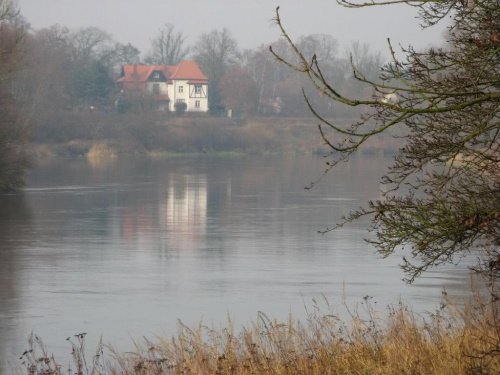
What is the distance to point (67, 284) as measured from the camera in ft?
71.3

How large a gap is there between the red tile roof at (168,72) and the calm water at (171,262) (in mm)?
84385

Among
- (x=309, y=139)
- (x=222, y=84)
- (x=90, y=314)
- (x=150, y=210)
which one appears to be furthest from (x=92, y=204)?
(x=222, y=84)

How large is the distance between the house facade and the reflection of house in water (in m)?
75.9

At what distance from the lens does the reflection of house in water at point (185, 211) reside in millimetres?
31781

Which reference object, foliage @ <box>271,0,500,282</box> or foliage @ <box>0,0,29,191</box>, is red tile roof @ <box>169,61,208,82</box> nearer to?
foliage @ <box>0,0,29,191</box>

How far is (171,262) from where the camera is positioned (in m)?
25.5

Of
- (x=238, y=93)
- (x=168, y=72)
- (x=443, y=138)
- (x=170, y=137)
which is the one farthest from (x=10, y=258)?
(x=168, y=72)

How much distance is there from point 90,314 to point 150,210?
21.8m

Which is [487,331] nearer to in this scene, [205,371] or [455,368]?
[455,368]

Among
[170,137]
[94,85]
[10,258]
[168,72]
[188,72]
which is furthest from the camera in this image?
[168,72]

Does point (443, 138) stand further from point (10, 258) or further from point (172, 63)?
point (172, 63)

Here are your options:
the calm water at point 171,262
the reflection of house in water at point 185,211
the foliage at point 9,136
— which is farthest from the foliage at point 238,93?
the foliage at point 9,136

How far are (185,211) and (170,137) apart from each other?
59109mm

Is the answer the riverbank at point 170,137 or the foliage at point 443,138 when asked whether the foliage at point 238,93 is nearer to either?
the riverbank at point 170,137
